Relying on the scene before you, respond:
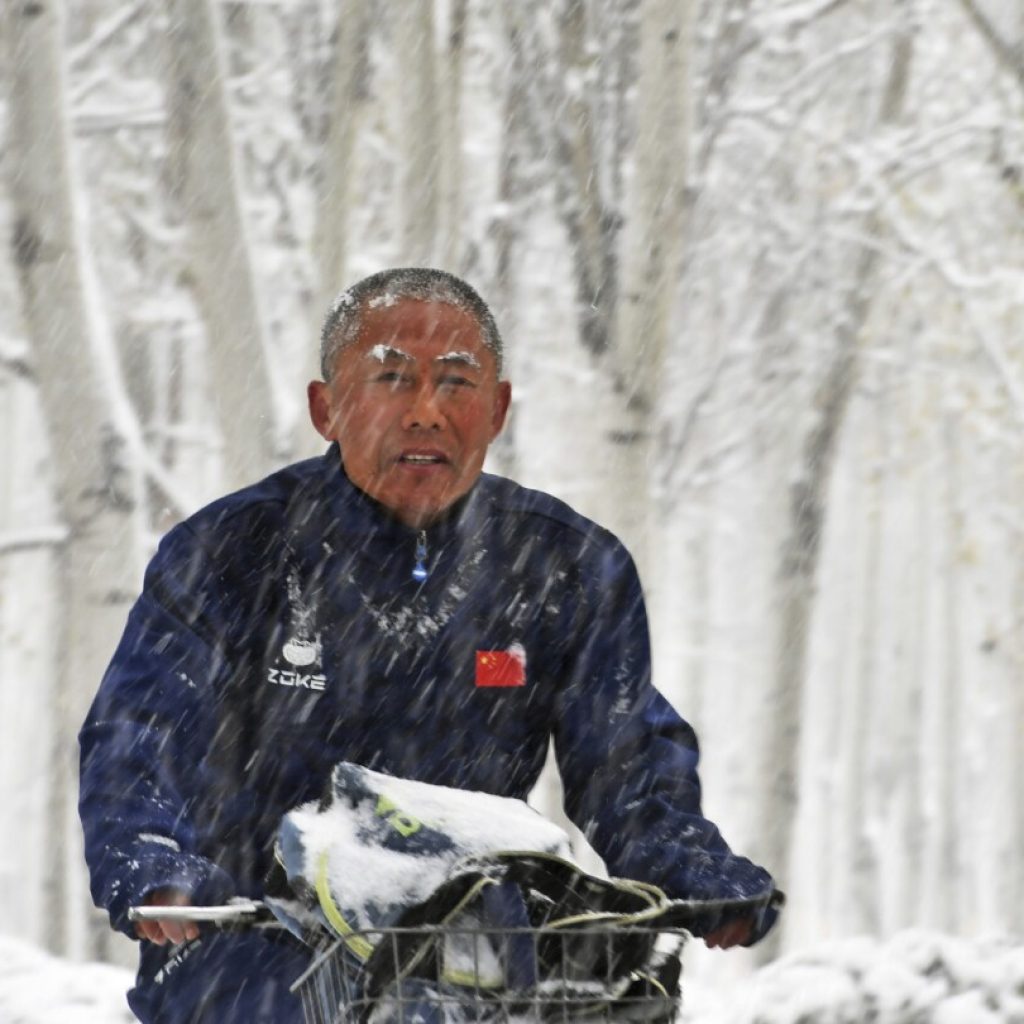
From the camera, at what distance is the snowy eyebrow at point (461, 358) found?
338 cm

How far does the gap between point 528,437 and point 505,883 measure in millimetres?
16042

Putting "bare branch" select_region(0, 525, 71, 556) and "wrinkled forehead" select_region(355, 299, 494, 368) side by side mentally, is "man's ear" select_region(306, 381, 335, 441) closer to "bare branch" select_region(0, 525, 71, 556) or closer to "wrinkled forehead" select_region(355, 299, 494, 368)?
"wrinkled forehead" select_region(355, 299, 494, 368)

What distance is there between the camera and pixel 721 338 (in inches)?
722

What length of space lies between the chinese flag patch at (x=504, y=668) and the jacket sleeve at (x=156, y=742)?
1.42 feet

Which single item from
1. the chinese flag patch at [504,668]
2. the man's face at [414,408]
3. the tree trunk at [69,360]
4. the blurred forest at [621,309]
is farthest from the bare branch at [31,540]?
the chinese flag patch at [504,668]

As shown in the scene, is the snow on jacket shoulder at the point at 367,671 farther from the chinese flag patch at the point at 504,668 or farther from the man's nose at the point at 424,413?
the man's nose at the point at 424,413

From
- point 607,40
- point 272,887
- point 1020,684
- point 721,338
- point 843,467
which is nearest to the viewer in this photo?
point 272,887

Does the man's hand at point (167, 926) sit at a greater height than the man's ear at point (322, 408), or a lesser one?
lesser

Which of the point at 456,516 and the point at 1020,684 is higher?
the point at 456,516

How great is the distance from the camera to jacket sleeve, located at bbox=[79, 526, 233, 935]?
2689 millimetres

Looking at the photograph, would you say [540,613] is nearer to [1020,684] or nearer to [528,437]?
[528,437]

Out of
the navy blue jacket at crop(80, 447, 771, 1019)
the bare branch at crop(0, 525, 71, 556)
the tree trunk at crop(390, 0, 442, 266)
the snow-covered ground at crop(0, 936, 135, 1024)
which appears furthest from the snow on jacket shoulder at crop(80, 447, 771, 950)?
the bare branch at crop(0, 525, 71, 556)

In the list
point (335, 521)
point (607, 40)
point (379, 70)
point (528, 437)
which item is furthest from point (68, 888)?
point (335, 521)

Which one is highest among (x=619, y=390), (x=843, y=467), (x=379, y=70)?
(x=379, y=70)
